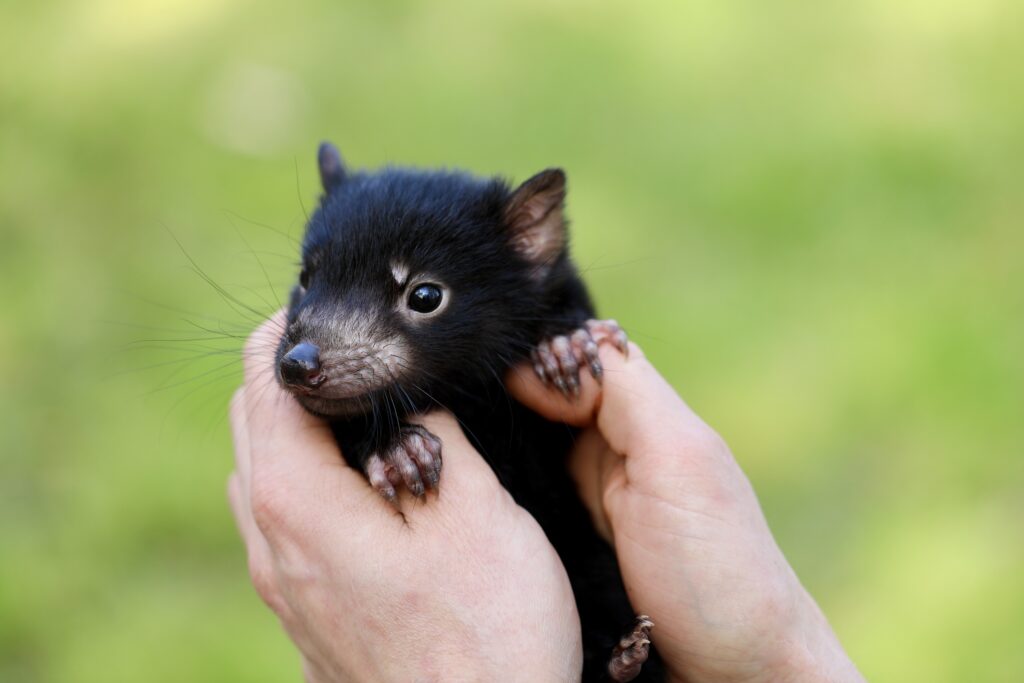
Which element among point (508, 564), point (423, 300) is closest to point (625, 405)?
point (508, 564)

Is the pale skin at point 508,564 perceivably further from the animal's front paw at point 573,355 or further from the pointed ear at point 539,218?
the pointed ear at point 539,218

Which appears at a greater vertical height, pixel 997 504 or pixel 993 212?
pixel 993 212

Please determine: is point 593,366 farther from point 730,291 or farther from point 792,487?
point 730,291

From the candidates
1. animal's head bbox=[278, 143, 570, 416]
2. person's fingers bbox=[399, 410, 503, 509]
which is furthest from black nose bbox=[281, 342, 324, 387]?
person's fingers bbox=[399, 410, 503, 509]

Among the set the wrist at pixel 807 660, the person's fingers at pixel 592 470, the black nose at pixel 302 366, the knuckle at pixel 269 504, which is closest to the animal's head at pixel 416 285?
the black nose at pixel 302 366

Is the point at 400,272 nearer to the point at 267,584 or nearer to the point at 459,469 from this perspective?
the point at 459,469

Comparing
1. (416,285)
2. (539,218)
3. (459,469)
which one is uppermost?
(539,218)

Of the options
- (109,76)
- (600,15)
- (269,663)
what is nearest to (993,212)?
(600,15)
